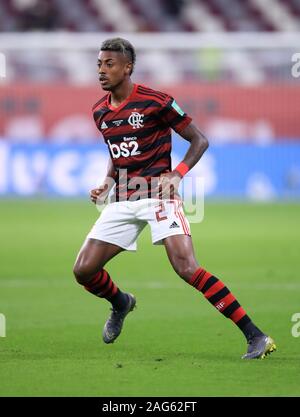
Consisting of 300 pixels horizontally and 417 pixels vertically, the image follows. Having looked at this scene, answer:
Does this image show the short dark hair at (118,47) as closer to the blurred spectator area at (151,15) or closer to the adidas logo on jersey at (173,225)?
the adidas logo on jersey at (173,225)

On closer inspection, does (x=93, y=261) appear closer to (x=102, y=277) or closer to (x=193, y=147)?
(x=102, y=277)

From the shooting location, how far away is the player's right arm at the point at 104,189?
313 inches

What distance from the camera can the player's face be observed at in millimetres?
7781

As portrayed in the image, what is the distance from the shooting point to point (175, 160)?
23156mm

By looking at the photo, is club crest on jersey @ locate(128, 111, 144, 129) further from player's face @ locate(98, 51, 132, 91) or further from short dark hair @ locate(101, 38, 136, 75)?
short dark hair @ locate(101, 38, 136, 75)

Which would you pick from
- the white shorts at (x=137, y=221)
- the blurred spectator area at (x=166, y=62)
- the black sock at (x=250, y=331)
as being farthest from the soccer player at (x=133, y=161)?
the blurred spectator area at (x=166, y=62)

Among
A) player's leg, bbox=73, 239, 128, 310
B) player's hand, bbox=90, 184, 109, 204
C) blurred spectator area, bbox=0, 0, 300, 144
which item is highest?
blurred spectator area, bbox=0, 0, 300, 144

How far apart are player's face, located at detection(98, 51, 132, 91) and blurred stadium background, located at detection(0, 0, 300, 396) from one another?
2.13 m

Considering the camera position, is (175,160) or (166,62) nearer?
(175,160)

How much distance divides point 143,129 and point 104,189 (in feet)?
2.02

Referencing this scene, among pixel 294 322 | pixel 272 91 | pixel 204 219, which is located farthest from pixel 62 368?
pixel 272 91

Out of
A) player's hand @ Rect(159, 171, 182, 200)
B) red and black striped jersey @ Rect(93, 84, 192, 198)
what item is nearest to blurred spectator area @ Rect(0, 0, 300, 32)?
red and black striped jersey @ Rect(93, 84, 192, 198)

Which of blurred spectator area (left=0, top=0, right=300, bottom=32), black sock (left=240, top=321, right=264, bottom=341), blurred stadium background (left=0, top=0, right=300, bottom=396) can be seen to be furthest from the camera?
blurred spectator area (left=0, top=0, right=300, bottom=32)

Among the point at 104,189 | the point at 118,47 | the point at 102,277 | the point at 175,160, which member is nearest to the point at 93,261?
the point at 102,277
